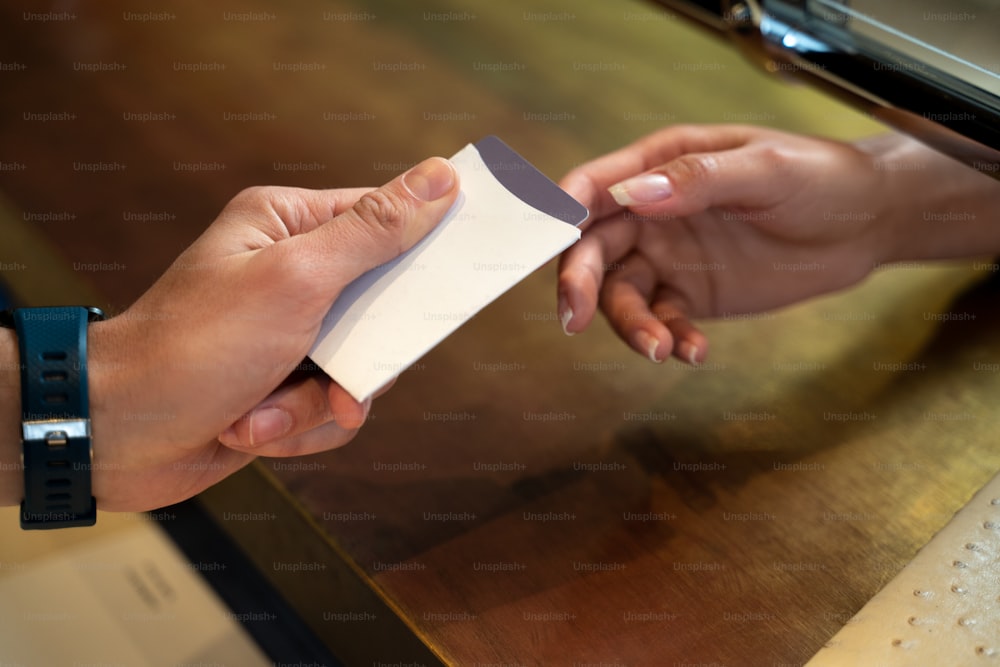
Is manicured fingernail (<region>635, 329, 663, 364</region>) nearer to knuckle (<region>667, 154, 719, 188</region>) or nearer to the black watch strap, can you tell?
knuckle (<region>667, 154, 719, 188</region>)

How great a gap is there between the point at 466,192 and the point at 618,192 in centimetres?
14

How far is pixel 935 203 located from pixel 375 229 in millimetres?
599

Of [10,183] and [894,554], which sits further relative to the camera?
[10,183]

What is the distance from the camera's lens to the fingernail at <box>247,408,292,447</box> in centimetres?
69

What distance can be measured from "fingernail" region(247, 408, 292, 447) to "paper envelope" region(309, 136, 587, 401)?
0.19ft

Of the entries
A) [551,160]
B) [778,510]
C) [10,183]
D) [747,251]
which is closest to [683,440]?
[778,510]

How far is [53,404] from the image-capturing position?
0.65m

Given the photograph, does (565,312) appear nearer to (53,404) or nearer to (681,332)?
(681,332)

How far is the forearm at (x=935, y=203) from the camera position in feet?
2.97

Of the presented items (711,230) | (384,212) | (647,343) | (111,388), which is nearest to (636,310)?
(647,343)

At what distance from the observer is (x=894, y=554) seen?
2.33 ft

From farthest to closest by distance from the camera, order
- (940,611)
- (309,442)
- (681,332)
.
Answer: (681,332) < (309,442) < (940,611)

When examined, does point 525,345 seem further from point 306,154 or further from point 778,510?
point 306,154

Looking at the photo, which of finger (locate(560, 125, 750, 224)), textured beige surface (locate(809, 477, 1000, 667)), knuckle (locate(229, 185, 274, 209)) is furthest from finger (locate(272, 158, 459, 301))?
textured beige surface (locate(809, 477, 1000, 667))
